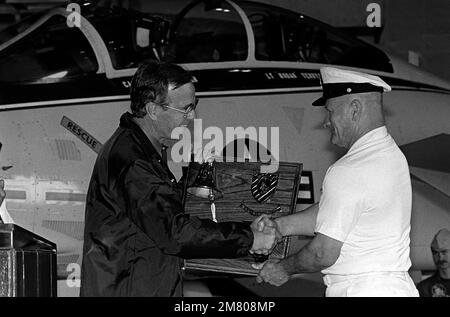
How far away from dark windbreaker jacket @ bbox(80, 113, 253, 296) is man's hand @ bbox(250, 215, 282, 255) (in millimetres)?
66

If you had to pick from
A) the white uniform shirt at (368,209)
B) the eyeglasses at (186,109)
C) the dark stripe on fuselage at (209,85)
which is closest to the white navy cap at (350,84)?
the white uniform shirt at (368,209)

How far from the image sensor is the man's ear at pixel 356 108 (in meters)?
3.30

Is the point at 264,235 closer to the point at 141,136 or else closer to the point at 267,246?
the point at 267,246

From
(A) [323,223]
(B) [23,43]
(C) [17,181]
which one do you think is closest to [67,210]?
(C) [17,181]

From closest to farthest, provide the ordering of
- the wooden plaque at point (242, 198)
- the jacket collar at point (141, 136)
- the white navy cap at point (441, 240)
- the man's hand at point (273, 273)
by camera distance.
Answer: the jacket collar at point (141, 136), the man's hand at point (273, 273), the wooden plaque at point (242, 198), the white navy cap at point (441, 240)

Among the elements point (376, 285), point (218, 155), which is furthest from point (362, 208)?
point (218, 155)

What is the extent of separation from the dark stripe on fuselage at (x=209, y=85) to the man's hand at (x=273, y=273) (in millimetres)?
2000

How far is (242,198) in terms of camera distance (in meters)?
4.06

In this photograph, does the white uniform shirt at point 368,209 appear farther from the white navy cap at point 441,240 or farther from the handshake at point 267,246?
the white navy cap at point 441,240

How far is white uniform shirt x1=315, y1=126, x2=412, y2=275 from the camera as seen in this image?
10.2 ft

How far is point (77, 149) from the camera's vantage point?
207 inches

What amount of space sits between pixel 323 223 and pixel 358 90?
494mm

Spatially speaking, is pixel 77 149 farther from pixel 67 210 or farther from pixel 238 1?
pixel 238 1

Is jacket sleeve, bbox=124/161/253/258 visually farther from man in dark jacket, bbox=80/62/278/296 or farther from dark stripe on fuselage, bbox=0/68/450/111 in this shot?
dark stripe on fuselage, bbox=0/68/450/111
